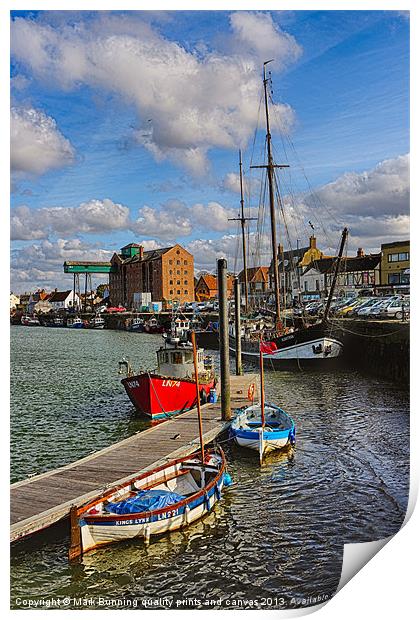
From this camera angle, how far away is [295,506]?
9.63m

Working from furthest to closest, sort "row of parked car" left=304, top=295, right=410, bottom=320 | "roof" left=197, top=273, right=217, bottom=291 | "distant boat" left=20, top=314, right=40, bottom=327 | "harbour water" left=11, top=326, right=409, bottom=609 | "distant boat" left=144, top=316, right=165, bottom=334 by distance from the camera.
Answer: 1. "distant boat" left=20, top=314, right=40, bottom=327
2. "row of parked car" left=304, top=295, right=410, bottom=320
3. "distant boat" left=144, top=316, right=165, bottom=334
4. "roof" left=197, top=273, right=217, bottom=291
5. "harbour water" left=11, top=326, right=409, bottom=609

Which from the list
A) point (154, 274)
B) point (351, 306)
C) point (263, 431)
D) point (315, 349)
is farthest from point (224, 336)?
point (351, 306)

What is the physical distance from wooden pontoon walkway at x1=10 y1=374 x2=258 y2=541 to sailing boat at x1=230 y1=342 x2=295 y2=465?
0.51m

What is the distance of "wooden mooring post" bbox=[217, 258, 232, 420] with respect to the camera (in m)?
12.6

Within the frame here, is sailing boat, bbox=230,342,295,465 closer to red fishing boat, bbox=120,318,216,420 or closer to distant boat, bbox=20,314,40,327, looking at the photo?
red fishing boat, bbox=120,318,216,420

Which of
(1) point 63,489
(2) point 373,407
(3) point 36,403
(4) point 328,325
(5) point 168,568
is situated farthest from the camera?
(4) point 328,325

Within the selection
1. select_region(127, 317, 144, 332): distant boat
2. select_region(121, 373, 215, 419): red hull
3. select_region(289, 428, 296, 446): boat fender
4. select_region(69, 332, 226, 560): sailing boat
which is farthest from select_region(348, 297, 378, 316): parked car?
select_region(69, 332, 226, 560): sailing boat

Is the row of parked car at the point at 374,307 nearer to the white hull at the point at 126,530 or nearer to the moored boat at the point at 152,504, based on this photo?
the moored boat at the point at 152,504

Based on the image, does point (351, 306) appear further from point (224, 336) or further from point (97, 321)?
point (97, 321)

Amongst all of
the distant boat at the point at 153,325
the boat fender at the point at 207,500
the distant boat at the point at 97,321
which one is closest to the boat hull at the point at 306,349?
the distant boat at the point at 153,325

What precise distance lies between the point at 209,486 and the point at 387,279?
1249cm
